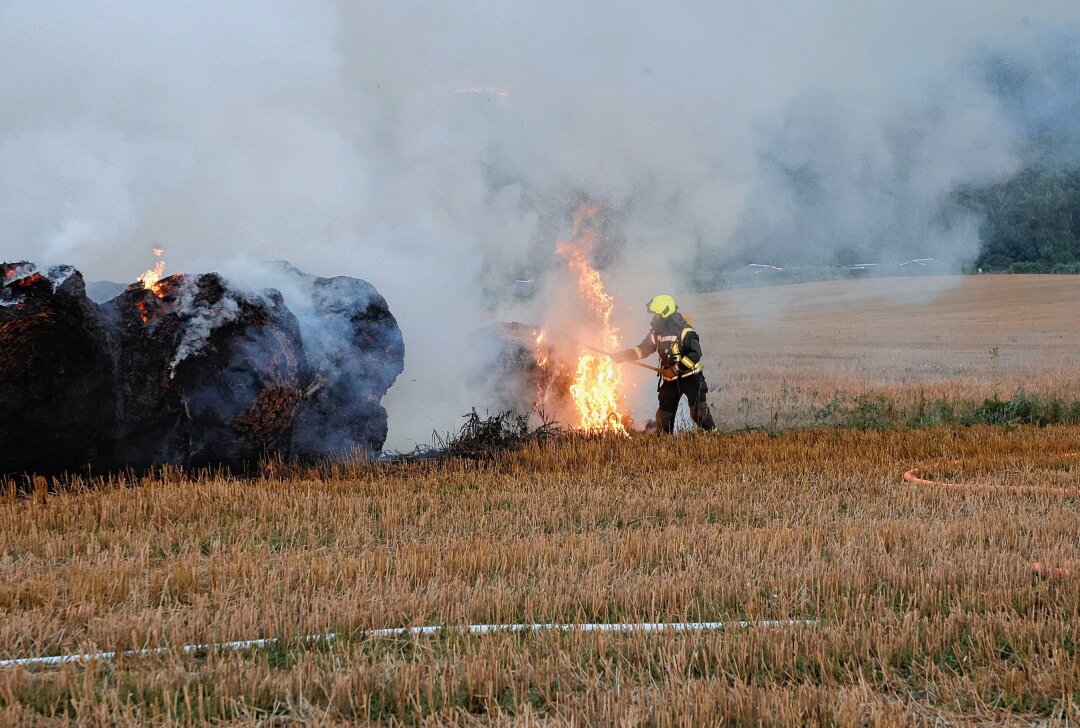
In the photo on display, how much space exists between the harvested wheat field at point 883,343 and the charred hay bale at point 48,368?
836 centimetres

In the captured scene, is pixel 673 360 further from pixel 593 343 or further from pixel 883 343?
pixel 883 343

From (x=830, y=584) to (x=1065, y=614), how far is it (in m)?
1.10

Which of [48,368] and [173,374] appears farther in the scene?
[173,374]

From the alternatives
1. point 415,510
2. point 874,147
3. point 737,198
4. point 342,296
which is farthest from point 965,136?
point 415,510

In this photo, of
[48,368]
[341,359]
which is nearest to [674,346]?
[341,359]

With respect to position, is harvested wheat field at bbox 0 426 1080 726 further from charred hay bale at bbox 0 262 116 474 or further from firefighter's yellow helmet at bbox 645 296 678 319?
firefighter's yellow helmet at bbox 645 296 678 319

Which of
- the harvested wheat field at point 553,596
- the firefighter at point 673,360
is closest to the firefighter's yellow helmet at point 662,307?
the firefighter at point 673,360

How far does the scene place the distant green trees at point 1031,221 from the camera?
51.4 metres

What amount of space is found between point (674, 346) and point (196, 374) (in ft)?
18.9

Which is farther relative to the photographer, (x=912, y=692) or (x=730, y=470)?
(x=730, y=470)

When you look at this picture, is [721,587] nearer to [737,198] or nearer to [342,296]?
[342,296]

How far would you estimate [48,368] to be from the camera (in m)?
8.29

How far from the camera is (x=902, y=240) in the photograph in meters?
52.4

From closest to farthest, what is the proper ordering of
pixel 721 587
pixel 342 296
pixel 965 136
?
pixel 721 587
pixel 342 296
pixel 965 136
